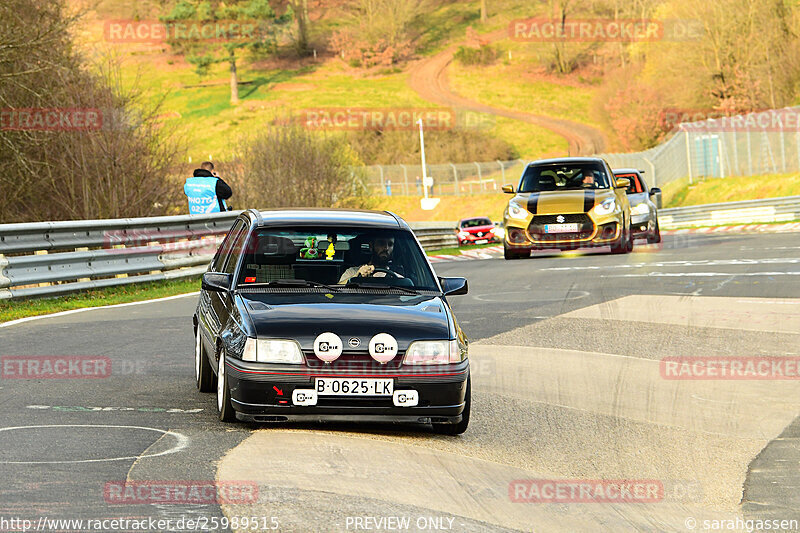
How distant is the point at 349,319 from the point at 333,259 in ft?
3.81

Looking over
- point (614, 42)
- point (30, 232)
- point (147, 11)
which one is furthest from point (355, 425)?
point (147, 11)

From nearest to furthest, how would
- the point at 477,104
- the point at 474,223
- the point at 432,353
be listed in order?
the point at 432,353 < the point at 474,223 < the point at 477,104

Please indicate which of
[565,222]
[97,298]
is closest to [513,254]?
[565,222]

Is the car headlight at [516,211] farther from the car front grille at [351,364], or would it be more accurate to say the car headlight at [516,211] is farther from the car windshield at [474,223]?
the car windshield at [474,223]

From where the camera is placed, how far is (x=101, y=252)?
17219 mm

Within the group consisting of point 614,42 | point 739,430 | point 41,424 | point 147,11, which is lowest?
point 739,430

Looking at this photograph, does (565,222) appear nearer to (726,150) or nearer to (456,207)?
(726,150)

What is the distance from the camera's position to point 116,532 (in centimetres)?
470

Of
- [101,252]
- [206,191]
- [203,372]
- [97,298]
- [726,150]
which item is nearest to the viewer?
[203,372]

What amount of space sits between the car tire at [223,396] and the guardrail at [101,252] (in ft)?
27.7

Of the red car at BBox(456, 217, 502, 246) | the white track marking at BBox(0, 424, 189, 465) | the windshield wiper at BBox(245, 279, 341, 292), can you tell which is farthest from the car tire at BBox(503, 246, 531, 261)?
the red car at BBox(456, 217, 502, 246)

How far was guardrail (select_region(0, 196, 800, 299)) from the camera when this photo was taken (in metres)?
15.3

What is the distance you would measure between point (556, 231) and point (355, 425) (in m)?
13.6

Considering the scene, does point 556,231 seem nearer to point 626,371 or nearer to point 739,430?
point 626,371
